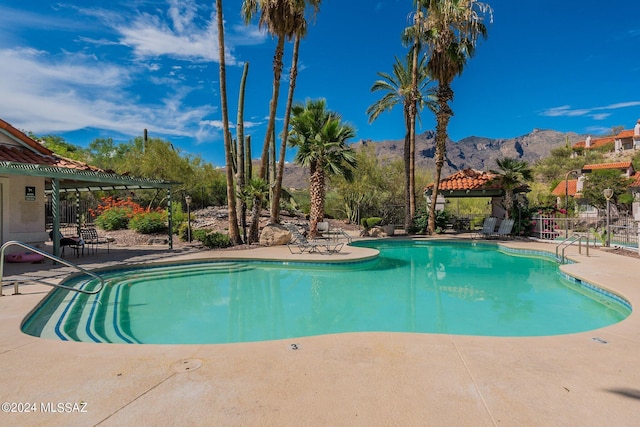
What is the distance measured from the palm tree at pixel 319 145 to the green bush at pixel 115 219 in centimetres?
932

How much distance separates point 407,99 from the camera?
63.3ft

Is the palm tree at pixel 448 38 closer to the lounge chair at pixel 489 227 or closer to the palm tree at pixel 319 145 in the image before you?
the lounge chair at pixel 489 227

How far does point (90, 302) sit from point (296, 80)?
1128cm

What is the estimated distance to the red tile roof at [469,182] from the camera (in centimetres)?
1941

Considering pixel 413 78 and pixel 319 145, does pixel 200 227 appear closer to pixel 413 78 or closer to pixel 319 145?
pixel 319 145

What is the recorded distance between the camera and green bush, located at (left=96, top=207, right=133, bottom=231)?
58.1 ft

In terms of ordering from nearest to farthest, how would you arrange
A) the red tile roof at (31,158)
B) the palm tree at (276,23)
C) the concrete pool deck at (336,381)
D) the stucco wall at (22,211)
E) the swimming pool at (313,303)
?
the concrete pool deck at (336,381) < the swimming pool at (313,303) < the red tile roof at (31,158) < the stucco wall at (22,211) < the palm tree at (276,23)

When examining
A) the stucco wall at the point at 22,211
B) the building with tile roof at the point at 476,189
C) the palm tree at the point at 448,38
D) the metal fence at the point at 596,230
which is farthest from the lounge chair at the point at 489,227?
the stucco wall at the point at 22,211

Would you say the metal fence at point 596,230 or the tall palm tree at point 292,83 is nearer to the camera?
the metal fence at point 596,230

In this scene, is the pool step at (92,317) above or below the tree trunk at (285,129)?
below

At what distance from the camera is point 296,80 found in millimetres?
Result: 14898

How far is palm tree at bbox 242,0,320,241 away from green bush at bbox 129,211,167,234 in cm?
517

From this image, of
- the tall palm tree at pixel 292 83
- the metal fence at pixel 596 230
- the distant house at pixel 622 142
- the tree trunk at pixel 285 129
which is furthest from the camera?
the distant house at pixel 622 142

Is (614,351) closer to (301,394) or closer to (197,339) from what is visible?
(301,394)
